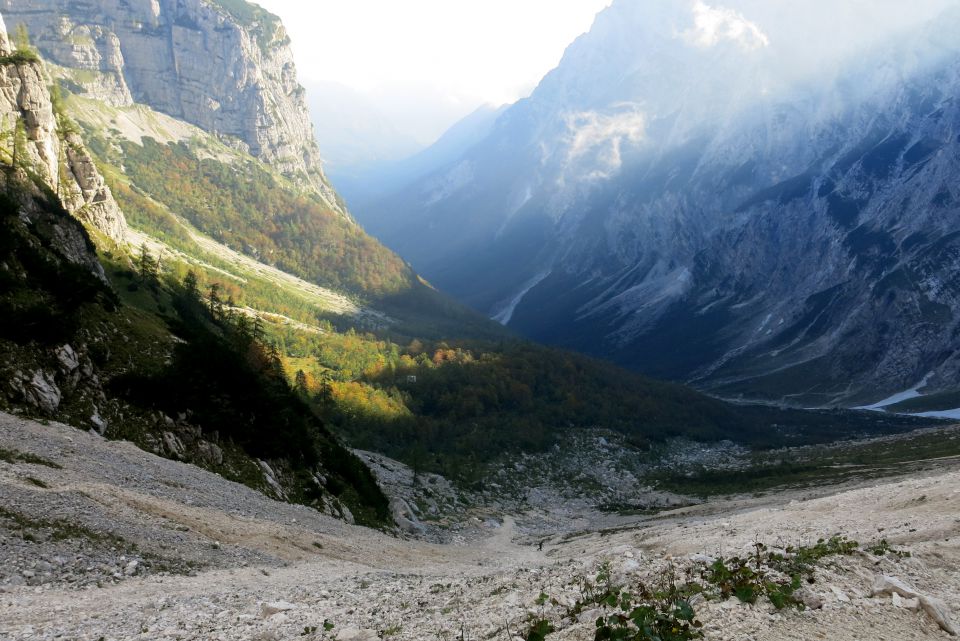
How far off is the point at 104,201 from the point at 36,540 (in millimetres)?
101505

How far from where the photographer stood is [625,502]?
270 ft

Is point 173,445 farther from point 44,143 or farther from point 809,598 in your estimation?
point 44,143

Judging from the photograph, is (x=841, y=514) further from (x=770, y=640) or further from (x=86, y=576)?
(x=86, y=576)

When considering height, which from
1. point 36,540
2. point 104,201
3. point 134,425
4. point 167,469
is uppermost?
point 104,201

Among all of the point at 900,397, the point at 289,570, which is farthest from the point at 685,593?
the point at 900,397

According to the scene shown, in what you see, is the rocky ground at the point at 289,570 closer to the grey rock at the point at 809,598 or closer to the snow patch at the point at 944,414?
the grey rock at the point at 809,598

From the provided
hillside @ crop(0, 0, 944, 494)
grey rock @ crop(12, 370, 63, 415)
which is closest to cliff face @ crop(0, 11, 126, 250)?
hillside @ crop(0, 0, 944, 494)

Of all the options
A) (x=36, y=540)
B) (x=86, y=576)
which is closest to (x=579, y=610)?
(x=86, y=576)

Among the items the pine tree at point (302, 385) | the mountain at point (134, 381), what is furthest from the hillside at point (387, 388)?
the pine tree at point (302, 385)

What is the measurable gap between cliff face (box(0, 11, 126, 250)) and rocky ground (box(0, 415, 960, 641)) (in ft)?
131

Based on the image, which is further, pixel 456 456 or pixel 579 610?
pixel 456 456

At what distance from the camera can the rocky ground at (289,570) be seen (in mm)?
11516

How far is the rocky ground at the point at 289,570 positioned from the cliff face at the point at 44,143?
131 feet

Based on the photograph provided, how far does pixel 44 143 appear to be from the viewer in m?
77.2
